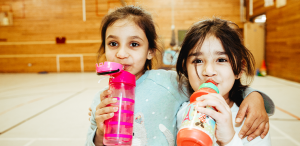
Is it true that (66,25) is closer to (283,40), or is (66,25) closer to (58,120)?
(58,120)

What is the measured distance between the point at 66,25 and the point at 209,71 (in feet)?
19.0

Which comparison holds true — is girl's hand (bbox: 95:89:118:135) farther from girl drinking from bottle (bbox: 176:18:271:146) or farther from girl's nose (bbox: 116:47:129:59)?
girl drinking from bottle (bbox: 176:18:271:146)

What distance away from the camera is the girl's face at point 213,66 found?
63cm

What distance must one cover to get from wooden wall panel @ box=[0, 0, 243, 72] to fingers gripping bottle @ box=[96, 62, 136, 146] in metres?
5.02

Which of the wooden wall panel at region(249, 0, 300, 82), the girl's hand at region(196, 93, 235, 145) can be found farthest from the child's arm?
the wooden wall panel at region(249, 0, 300, 82)

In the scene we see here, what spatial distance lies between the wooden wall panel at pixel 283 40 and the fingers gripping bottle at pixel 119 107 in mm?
3531

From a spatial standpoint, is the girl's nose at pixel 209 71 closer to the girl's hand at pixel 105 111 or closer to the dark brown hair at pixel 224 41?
the dark brown hair at pixel 224 41

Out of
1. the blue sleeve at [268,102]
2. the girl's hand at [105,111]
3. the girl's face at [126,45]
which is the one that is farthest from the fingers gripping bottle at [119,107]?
the blue sleeve at [268,102]

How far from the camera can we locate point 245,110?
0.66 meters

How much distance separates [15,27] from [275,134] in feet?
22.2

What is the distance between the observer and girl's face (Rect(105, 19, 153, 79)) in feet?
2.25

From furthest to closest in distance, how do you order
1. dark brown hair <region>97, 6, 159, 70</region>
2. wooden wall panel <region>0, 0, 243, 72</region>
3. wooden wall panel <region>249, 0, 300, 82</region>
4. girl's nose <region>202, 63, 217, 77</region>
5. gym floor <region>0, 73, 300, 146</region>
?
wooden wall panel <region>0, 0, 243, 72</region>
wooden wall panel <region>249, 0, 300, 82</region>
gym floor <region>0, 73, 300, 146</region>
dark brown hair <region>97, 6, 159, 70</region>
girl's nose <region>202, 63, 217, 77</region>

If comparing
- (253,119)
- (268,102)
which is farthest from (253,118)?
(268,102)

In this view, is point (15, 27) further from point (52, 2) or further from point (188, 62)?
point (188, 62)
